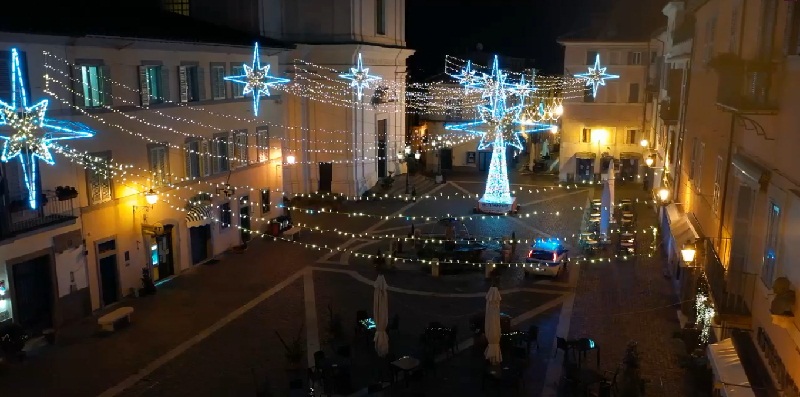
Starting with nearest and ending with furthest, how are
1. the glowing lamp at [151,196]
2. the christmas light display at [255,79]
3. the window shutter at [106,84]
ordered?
the window shutter at [106,84] → the glowing lamp at [151,196] → the christmas light display at [255,79]

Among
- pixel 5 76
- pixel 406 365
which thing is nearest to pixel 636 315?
pixel 406 365

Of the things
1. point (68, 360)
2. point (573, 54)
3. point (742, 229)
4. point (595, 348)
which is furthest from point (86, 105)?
point (573, 54)

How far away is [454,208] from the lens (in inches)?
1523

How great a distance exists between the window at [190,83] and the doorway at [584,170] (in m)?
28.8

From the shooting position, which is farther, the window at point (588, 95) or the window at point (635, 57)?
the window at point (588, 95)

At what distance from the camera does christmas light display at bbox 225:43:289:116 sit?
2867 centimetres

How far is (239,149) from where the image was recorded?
98.6ft

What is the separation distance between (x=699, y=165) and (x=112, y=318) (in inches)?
728

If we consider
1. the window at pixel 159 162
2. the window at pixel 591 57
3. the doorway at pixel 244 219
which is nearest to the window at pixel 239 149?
the doorway at pixel 244 219

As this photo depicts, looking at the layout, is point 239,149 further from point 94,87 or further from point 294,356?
point 294,356

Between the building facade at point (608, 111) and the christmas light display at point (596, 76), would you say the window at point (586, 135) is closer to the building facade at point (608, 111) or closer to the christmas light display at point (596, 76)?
the building facade at point (608, 111)

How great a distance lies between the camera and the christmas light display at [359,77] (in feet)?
126

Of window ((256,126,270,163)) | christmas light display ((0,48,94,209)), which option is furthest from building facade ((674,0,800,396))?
window ((256,126,270,163))

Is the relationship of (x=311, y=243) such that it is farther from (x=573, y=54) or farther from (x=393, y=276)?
(x=573, y=54)
